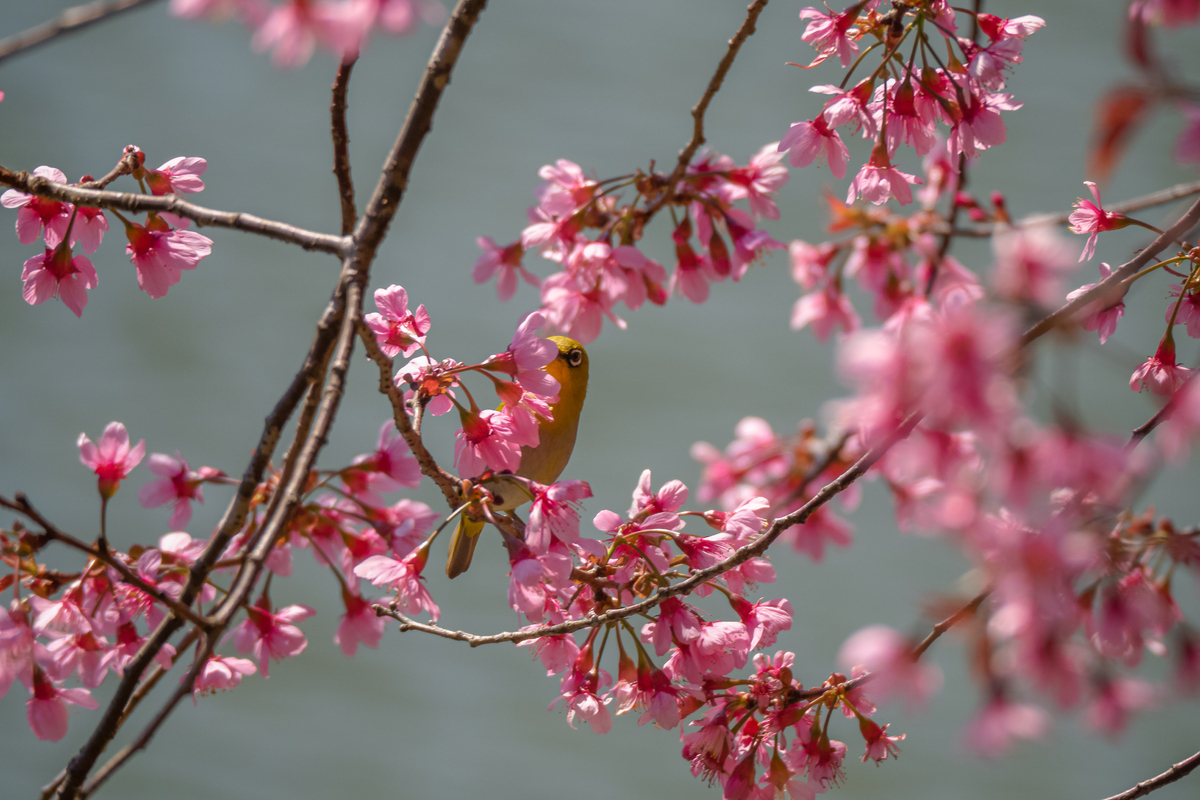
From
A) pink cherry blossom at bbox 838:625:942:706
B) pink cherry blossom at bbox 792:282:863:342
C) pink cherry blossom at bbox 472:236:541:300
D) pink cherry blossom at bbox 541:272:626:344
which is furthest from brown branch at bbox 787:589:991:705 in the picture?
pink cherry blossom at bbox 792:282:863:342

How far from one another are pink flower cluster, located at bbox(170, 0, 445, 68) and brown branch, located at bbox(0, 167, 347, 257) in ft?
0.42

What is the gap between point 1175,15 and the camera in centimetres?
32

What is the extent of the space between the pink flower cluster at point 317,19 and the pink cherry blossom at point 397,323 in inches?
11.0

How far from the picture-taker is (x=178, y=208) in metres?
0.45

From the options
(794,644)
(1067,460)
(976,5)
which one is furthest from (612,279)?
(794,644)

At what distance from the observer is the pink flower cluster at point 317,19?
303 millimetres

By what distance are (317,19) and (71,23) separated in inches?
4.4

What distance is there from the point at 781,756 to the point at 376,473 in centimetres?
41

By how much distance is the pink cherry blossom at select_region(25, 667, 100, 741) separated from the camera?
1.80 ft

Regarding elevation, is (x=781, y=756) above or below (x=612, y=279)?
below

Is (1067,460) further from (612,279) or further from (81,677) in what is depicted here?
(81,677)

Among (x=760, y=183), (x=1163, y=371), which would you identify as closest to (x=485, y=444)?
(x=760, y=183)

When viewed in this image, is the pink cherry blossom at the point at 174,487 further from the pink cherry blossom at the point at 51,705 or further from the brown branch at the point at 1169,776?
the brown branch at the point at 1169,776

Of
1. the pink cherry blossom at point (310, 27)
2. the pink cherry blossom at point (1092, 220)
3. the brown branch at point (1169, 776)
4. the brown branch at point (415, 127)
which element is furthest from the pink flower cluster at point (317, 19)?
the brown branch at point (1169, 776)
